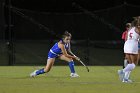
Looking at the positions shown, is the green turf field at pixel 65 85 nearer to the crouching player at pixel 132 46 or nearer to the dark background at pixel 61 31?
the crouching player at pixel 132 46

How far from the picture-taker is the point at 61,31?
104 ft

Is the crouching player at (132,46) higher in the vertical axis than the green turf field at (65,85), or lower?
higher

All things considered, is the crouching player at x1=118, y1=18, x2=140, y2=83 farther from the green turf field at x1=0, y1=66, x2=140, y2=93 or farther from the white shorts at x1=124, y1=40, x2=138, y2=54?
the green turf field at x1=0, y1=66, x2=140, y2=93

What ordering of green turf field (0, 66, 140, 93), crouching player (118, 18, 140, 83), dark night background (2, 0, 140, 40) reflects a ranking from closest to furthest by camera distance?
green turf field (0, 66, 140, 93)
crouching player (118, 18, 140, 83)
dark night background (2, 0, 140, 40)

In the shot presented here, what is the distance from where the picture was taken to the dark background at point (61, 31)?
28.1 meters

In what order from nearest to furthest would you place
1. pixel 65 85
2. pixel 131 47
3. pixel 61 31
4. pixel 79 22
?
pixel 65 85 → pixel 131 47 → pixel 79 22 → pixel 61 31

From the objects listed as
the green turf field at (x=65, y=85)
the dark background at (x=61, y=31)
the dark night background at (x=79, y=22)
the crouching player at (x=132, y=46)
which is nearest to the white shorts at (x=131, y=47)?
the crouching player at (x=132, y=46)

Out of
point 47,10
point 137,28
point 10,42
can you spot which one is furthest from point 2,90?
point 47,10

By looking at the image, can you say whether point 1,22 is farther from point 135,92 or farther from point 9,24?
point 135,92

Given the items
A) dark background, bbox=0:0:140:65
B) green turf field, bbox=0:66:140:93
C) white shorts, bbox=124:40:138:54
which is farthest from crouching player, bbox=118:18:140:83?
dark background, bbox=0:0:140:65

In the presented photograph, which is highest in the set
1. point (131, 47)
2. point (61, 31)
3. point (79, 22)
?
point (131, 47)

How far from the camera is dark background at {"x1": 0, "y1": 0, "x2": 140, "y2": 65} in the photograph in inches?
1106

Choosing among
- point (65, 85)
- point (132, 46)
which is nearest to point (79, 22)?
point (132, 46)

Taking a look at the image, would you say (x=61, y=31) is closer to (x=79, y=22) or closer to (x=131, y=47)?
(x=79, y=22)
